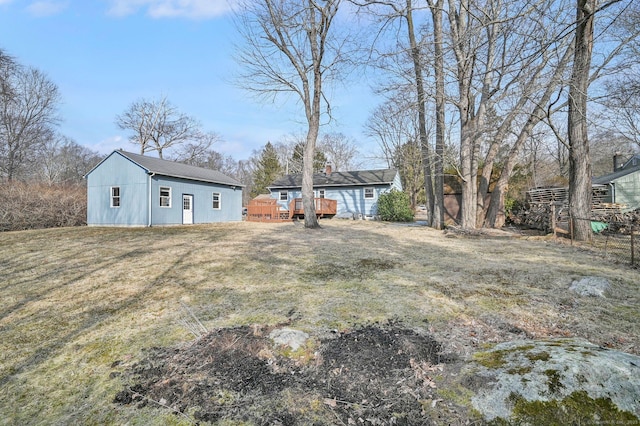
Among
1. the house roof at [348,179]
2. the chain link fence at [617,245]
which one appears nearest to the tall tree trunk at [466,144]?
the chain link fence at [617,245]

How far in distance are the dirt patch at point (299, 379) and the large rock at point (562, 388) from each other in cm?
23

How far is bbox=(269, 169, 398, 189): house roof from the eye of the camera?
74.9ft

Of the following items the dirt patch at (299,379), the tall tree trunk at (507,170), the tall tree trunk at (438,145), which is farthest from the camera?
the tall tree trunk at (438,145)

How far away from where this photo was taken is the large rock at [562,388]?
1.48 m

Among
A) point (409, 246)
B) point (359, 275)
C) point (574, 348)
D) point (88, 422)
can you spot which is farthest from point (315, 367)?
point (409, 246)

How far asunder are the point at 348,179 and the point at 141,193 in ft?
47.6

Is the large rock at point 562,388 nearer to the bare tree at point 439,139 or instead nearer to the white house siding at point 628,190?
the bare tree at point 439,139

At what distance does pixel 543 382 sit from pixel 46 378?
3318 millimetres

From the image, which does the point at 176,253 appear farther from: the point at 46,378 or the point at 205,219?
the point at 205,219

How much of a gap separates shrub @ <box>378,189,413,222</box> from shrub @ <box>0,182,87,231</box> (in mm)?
18357

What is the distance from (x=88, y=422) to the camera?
1763 mm

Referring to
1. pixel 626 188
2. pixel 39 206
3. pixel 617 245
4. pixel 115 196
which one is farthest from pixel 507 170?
pixel 39 206

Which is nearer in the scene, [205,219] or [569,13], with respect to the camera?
[569,13]

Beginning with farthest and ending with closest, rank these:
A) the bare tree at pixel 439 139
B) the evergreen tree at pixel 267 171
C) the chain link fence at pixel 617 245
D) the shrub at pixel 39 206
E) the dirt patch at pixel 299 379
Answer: the evergreen tree at pixel 267 171, the shrub at pixel 39 206, the bare tree at pixel 439 139, the chain link fence at pixel 617 245, the dirt patch at pixel 299 379
